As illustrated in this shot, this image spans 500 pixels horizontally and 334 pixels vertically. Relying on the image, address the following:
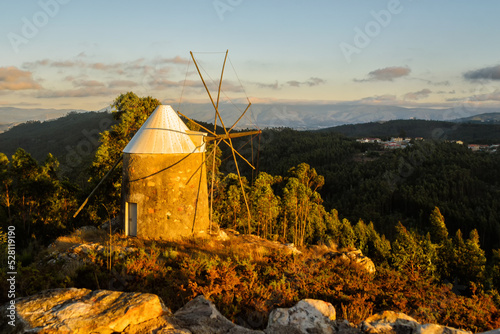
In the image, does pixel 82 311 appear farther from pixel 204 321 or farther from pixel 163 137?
pixel 163 137

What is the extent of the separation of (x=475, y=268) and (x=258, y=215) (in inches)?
864

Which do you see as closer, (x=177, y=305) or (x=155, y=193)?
(x=177, y=305)

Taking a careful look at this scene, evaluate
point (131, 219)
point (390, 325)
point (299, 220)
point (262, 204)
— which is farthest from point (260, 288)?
point (299, 220)

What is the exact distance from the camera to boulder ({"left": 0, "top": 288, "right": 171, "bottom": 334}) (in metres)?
4.11

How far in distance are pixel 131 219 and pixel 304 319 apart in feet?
27.3

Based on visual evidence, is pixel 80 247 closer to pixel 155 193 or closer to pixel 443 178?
pixel 155 193

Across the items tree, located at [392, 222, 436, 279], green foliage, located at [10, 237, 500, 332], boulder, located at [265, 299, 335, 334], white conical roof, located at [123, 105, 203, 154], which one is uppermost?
white conical roof, located at [123, 105, 203, 154]

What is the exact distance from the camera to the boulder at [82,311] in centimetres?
411

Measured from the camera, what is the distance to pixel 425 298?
23.0 feet

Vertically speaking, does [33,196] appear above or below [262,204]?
above

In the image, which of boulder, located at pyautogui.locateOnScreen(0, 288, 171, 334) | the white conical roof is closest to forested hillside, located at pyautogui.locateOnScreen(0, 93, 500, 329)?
boulder, located at pyautogui.locateOnScreen(0, 288, 171, 334)

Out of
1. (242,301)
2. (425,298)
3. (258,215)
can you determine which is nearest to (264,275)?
(242,301)

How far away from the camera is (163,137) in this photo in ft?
38.2

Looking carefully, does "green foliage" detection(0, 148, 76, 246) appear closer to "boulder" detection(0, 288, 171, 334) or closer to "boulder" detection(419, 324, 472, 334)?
"boulder" detection(0, 288, 171, 334)
